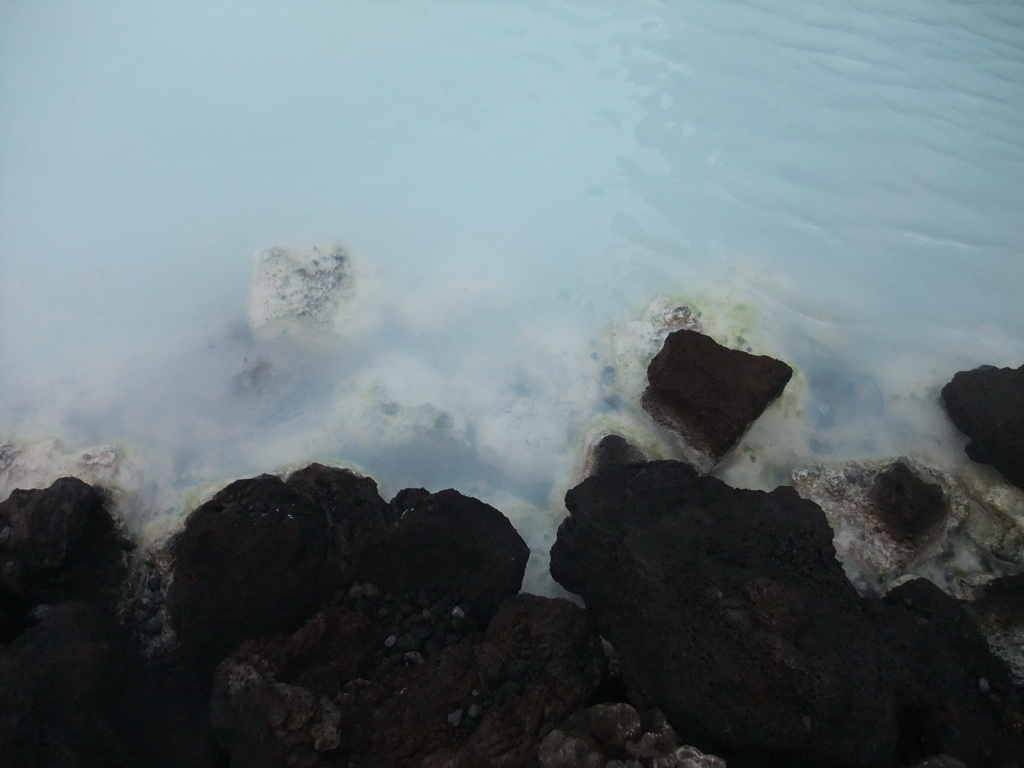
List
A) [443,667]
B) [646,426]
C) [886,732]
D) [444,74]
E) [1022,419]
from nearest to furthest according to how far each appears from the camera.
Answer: [886,732]
[443,667]
[1022,419]
[646,426]
[444,74]

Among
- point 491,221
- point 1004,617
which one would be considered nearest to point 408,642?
point 491,221

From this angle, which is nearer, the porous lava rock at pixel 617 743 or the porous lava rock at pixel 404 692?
the porous lava rock at pixel 617 743

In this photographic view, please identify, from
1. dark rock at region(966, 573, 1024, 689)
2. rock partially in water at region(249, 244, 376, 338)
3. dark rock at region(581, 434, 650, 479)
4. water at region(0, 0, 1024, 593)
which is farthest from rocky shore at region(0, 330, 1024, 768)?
rock partially in water at region(249, 244, 376, 338)

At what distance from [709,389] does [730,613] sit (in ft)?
3.97

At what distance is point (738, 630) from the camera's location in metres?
2.73

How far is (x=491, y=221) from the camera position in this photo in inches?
175

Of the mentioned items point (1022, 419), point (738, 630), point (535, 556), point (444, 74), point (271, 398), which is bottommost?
point (535, 556)

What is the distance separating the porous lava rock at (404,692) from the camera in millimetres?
2697

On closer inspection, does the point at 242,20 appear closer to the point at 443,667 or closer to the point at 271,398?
the point at 271,398

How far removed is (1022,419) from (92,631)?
436 cm

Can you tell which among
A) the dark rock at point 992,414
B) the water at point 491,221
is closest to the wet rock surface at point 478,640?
the water at point 491,221

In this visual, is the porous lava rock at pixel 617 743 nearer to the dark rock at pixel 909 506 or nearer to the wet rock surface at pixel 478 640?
the wet rock surface at pixel 478 640

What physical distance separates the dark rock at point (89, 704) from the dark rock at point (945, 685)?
111 inches

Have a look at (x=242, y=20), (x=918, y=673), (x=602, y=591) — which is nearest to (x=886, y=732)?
(x=918, y=673)
